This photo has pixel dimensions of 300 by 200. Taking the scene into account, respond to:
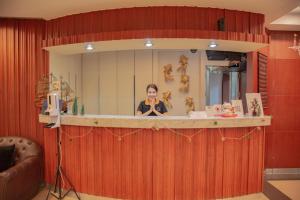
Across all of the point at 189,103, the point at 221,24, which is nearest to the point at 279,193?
the point at 189,103

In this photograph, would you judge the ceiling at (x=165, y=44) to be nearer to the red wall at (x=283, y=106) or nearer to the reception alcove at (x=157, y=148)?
the reception alcove at (x=157, y=148)

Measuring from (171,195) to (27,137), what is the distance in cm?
256

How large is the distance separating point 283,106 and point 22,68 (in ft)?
15.9

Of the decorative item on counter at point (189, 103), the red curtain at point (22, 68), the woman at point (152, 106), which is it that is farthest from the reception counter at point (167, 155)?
the decorative item on counter at point (189, 103)

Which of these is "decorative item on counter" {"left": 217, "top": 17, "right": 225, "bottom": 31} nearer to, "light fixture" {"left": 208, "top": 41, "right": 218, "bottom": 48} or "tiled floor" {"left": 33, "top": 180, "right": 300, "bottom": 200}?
"light fixture" {"left": 208, "top": 41, "right": 218, "bottom": 48}

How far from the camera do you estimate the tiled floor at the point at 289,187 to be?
362cm

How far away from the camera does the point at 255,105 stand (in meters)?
3.45

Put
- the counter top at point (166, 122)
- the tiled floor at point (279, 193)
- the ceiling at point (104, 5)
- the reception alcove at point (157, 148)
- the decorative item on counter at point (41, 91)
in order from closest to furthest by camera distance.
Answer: the counter top at point (166, 122)
the reception alcove at point (157, 148)
the ceiling at point (104, 5)
the tiled floor at point (279, 193)
the decorative item on counter at point (41, 91)

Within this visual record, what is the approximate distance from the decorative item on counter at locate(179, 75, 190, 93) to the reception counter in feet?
5.43

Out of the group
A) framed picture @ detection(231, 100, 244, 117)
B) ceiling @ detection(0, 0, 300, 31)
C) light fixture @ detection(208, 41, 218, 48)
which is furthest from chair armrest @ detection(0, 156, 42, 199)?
light fixture @ detection(208, 41, 218, 48)

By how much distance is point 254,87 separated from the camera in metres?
4.20

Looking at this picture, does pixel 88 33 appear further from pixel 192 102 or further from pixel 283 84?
pixel 283 84

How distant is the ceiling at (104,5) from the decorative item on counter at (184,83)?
164cm

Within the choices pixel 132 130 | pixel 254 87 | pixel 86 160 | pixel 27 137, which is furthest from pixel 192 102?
pixel 27 137
